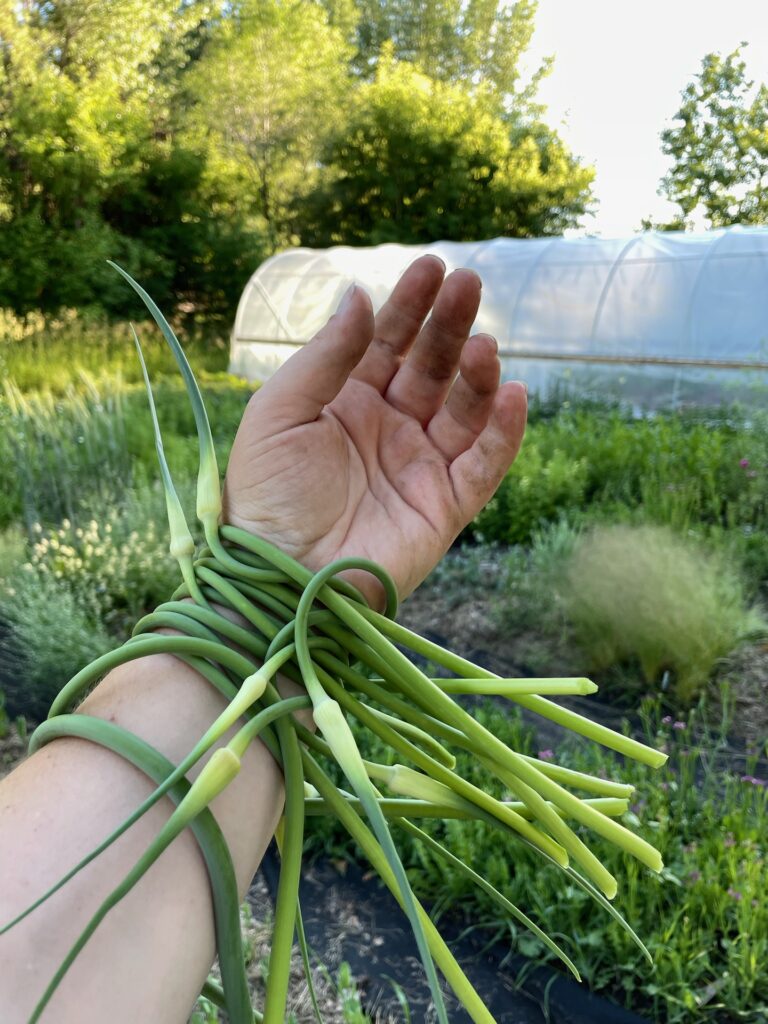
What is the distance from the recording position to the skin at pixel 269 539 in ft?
1.49

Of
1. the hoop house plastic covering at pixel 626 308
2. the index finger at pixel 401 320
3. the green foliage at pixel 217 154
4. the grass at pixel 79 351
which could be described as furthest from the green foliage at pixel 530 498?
the green foliage at pixel 217 154

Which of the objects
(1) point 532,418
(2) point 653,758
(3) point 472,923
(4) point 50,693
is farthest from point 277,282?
(2) point 653,758

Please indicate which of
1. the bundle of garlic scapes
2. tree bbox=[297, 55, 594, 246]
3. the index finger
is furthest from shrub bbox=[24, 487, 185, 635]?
tree bbox=[297, 55, 594, 246]

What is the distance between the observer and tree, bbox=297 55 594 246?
1683cm

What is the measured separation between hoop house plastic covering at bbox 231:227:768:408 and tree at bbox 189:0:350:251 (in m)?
8.22

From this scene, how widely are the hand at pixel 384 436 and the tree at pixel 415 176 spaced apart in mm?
16522

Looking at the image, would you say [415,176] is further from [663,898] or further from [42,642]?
[663,898]

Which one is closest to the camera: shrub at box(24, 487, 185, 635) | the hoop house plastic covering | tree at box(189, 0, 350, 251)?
shrub at box(24, 487, 185, 635)

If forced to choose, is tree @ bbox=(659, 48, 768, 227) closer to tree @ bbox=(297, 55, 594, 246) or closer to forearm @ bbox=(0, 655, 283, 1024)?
tree @ bbox=(297, 55, 594, 246)

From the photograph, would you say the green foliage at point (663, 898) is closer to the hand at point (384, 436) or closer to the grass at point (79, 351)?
the hand at point (384, 436)

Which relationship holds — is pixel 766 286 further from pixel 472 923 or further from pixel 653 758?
pixel 653 758

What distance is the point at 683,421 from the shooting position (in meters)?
5.55

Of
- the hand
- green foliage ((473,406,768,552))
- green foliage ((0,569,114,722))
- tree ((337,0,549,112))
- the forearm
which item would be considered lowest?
green foliage ((0,569,114,722))

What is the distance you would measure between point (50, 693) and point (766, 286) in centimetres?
581
